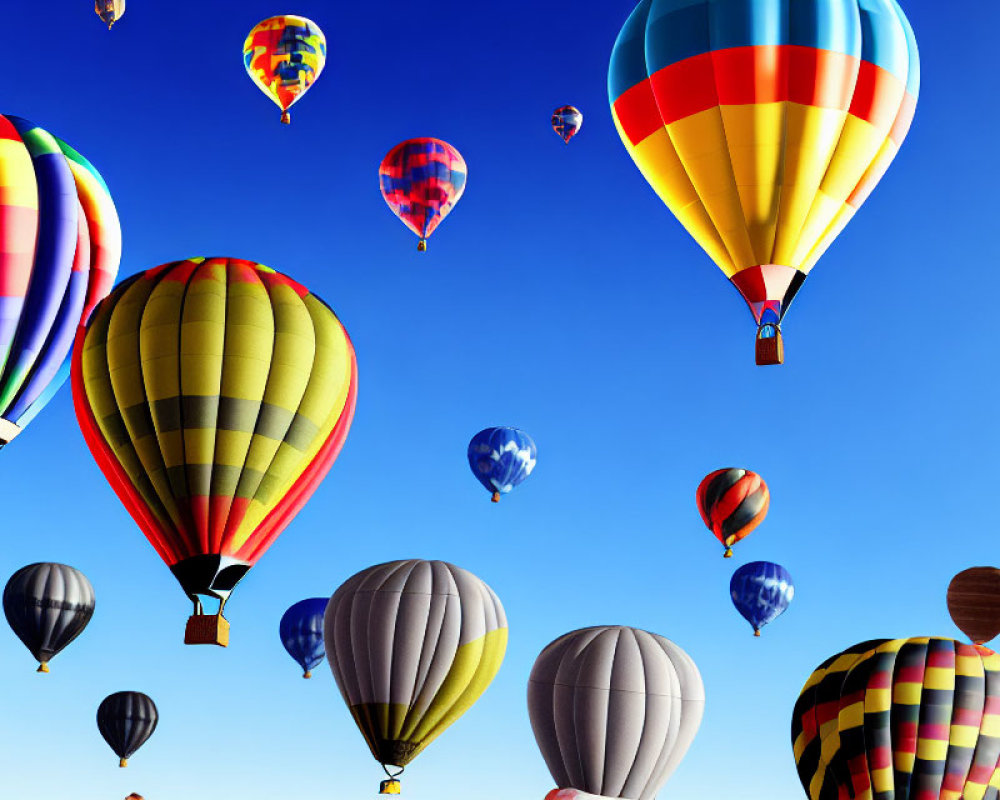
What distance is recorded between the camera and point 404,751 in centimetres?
2236

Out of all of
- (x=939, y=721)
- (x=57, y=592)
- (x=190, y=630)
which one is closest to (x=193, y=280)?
(x=190, y=630)

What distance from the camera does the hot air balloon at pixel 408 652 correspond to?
22344 mm

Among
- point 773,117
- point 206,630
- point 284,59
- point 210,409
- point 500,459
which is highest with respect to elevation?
point 284,59

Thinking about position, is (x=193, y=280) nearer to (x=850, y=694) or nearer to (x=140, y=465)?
(x=140, y=465)

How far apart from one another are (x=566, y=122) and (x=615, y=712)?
43.8ft

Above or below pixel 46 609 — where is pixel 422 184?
above

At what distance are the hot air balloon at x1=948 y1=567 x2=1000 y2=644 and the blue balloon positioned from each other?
435 centimetres

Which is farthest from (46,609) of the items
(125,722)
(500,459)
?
(500,459)

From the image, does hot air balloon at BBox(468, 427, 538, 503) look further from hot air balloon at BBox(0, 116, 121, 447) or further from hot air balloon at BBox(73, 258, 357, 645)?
hot air balloon at BBox(73, 258, 357, 645)

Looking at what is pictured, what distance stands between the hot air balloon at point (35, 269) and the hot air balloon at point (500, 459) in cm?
852

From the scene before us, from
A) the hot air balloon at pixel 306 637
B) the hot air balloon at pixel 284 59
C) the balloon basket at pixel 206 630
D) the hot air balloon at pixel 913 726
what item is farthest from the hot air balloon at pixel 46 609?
the hot air balloon at pixel 913 726

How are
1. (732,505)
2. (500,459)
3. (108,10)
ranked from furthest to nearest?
(732,505) < (500,459) < (108,10)

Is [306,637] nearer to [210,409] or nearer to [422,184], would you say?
[422,184]

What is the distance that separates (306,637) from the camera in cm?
3048
